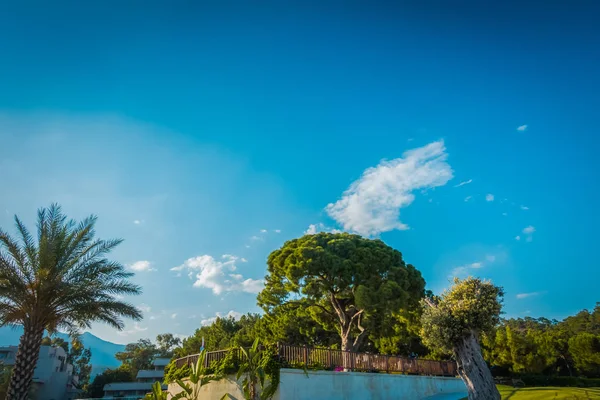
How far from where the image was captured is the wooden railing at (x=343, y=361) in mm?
16750

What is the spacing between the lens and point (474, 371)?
1412cm

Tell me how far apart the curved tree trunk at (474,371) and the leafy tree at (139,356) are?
261 ft

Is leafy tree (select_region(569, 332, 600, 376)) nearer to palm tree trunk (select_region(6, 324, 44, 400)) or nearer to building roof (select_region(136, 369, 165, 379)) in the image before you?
palm tree trunk (select_region(6, 324, 44, 400))

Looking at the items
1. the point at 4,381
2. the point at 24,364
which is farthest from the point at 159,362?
the point at 24,364

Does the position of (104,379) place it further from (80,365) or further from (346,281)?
(346,281)

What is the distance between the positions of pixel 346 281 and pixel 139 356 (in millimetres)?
74175

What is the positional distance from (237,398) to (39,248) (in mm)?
11035

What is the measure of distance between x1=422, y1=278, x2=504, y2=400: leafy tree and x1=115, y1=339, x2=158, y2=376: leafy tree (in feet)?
260

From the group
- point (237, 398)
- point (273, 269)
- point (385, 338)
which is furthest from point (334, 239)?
point (237, 398)

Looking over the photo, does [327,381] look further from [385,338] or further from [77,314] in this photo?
[385,338]

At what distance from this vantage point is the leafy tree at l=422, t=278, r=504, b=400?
46.4 feet

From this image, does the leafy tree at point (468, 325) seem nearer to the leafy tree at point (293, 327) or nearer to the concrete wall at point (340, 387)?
the concrete wall at point (340, 387)

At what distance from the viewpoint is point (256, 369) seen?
51.2 ft

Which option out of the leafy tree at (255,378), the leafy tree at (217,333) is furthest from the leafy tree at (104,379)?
the leafy tree at (255,378)
